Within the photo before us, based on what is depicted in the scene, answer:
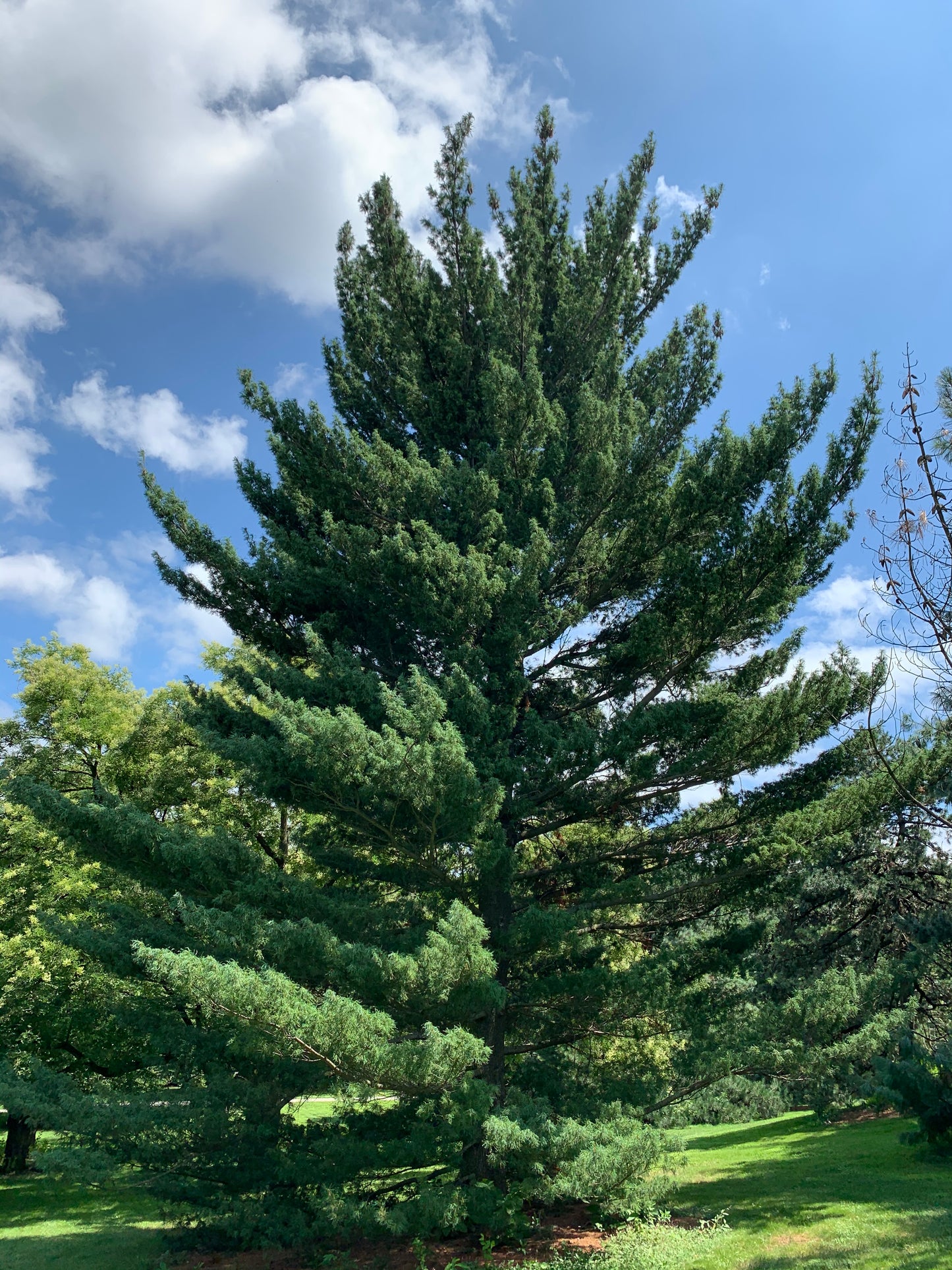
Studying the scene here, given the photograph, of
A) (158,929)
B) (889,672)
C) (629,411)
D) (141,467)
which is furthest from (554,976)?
(141,467)

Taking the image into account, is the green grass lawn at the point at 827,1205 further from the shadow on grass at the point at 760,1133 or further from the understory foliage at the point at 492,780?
the shadow on grass at the point at 760,1133

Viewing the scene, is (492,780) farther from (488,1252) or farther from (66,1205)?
(66,1205)

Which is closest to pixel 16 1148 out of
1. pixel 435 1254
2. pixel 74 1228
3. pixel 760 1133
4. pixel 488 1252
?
pixel 74 1228

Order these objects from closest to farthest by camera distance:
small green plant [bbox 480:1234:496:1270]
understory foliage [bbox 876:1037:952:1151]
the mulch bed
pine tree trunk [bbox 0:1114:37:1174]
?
small green plant [bbox 480:1234:496:1270] → the mulch bed → understory foliage [bbox 876:1037:952:1151] → pine tree trunk [bbox 0:1114:37:1174]

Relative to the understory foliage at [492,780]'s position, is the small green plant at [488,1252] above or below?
below

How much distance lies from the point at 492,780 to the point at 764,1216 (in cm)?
609

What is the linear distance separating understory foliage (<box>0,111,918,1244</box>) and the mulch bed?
1.68 feet

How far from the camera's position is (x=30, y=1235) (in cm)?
1118

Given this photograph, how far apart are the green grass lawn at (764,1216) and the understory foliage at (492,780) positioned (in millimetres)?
1009

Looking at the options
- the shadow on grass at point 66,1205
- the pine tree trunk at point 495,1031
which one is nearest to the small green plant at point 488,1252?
the pine tree trunk at point 495,1031

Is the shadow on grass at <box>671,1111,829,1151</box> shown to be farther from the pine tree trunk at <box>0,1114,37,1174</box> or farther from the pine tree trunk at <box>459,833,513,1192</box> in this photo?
the pine tree trunk at <box>0,1114,37,1174</box>

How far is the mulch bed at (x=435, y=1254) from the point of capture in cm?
788

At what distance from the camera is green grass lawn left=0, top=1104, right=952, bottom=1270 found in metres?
6.93

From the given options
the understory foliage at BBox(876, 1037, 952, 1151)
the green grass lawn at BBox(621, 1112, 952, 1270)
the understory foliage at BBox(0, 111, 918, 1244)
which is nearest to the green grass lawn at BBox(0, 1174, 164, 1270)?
the understory foliage at BBox(0, 111, 918, 1244)
